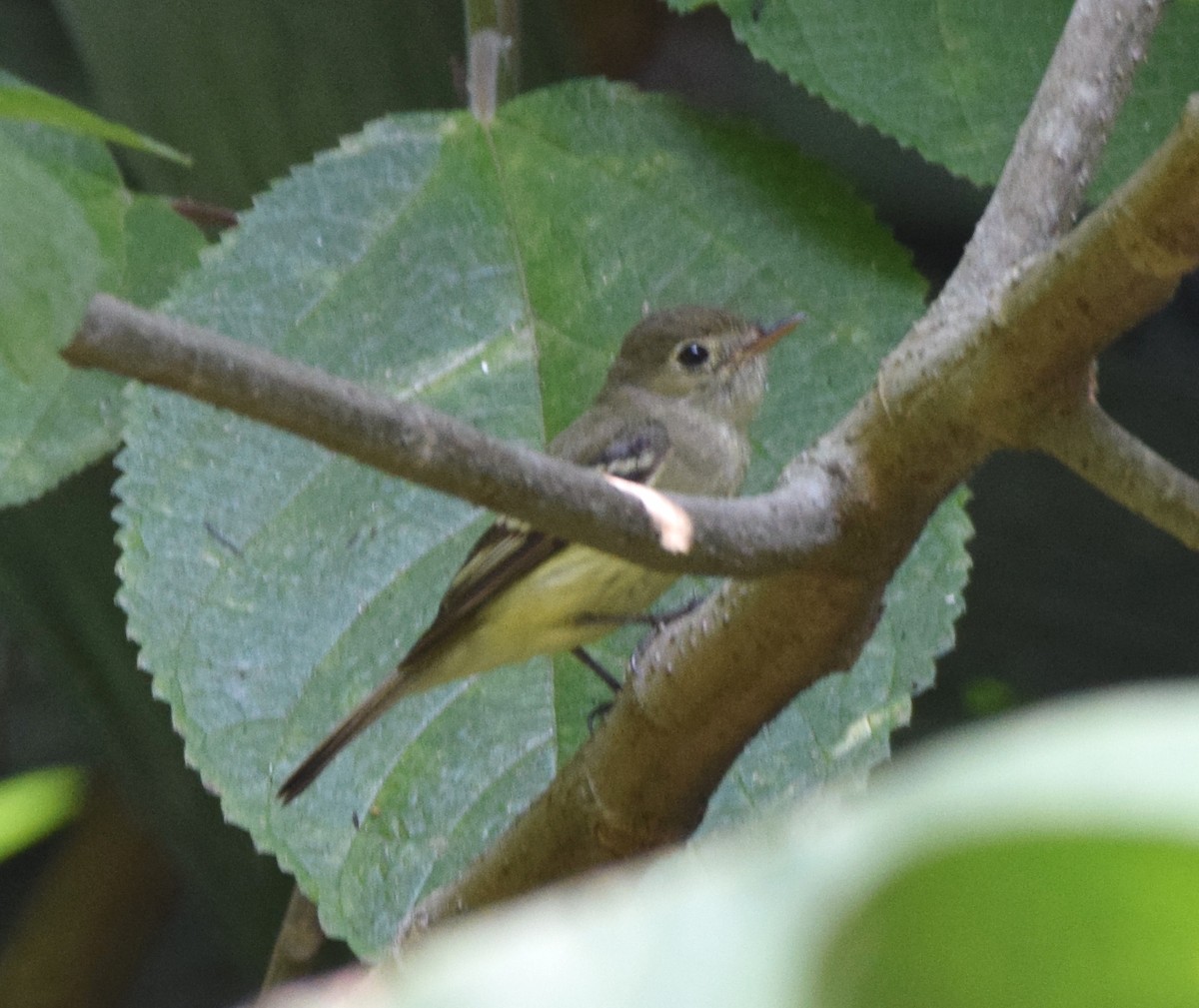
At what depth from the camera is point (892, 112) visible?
1.16m

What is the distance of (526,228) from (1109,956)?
1.11 meters

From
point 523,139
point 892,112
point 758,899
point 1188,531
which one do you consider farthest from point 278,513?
point 758,899

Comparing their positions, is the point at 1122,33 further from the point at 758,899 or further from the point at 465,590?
the point at 758,899

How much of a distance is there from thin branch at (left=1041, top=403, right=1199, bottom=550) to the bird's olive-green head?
2.25ft

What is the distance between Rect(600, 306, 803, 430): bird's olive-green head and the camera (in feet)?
4.79

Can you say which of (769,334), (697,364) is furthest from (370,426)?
(697,364)

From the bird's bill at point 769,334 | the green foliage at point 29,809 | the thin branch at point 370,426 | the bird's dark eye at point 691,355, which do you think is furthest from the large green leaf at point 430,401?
the thin branch at point 370,426

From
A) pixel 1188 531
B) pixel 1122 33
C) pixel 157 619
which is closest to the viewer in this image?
pixel 1188 531

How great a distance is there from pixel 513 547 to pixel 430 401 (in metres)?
0.15

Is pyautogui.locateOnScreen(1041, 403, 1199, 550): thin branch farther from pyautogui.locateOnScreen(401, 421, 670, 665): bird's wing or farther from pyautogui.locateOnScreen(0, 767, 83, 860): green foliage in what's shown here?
pyautogui.locateOnScreen(0, 767, 83, 860): green foliage

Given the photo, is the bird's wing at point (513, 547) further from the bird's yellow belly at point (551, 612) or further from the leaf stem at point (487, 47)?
the leaf stem at point (487, 47)

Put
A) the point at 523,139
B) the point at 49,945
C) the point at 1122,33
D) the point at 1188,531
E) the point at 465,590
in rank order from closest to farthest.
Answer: the point at 1188,531
the point at 1122,33
the point at 465,590
the point at 523,139
the point at 49,945

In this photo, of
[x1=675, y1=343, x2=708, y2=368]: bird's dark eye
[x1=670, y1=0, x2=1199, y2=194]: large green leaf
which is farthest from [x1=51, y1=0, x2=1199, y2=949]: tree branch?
[x1=675, y1=343, x2=708, y2=368]: bird's dark eye

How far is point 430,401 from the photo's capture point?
3.83 feet
